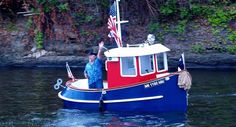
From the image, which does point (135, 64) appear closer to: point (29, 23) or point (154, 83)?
point (154, 83)

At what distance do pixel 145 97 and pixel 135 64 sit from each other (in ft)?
4.18

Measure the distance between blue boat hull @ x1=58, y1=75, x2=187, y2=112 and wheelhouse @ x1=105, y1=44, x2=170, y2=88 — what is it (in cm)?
48

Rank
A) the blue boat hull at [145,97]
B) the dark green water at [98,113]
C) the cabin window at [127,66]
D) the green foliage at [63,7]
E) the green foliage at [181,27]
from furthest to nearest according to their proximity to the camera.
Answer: the green foliage at [63,7] → the green foliage at [181,27] → the cabin window at [127,66] → the blue boat hull at [145,97] → the dark green water at [98,113]

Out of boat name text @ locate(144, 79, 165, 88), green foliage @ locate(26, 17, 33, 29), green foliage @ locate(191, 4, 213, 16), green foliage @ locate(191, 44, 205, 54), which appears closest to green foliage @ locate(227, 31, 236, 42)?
green foliage @ locate(191, 44, 205, 54)

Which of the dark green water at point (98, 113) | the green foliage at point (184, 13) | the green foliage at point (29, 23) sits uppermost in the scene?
the green foliage at point (184, 13)

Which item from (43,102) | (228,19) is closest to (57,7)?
(228,19)

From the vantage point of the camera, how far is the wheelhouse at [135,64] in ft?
82.3

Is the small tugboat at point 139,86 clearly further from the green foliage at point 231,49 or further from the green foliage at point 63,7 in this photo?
the green foliage at point 63,7

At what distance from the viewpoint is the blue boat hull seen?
24453 mm

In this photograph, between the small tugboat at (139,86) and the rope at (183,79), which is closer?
the rope at (183,79)

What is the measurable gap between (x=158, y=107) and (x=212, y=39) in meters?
14.1

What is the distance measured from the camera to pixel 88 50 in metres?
39.3

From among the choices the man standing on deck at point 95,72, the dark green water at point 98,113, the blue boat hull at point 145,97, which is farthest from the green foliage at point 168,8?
the blue boat hull at point 145,97

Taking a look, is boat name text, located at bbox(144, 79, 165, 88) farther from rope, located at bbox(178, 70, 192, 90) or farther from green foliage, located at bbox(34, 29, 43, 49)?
green foliage, located at bbox(34, 29, 43, 49)
